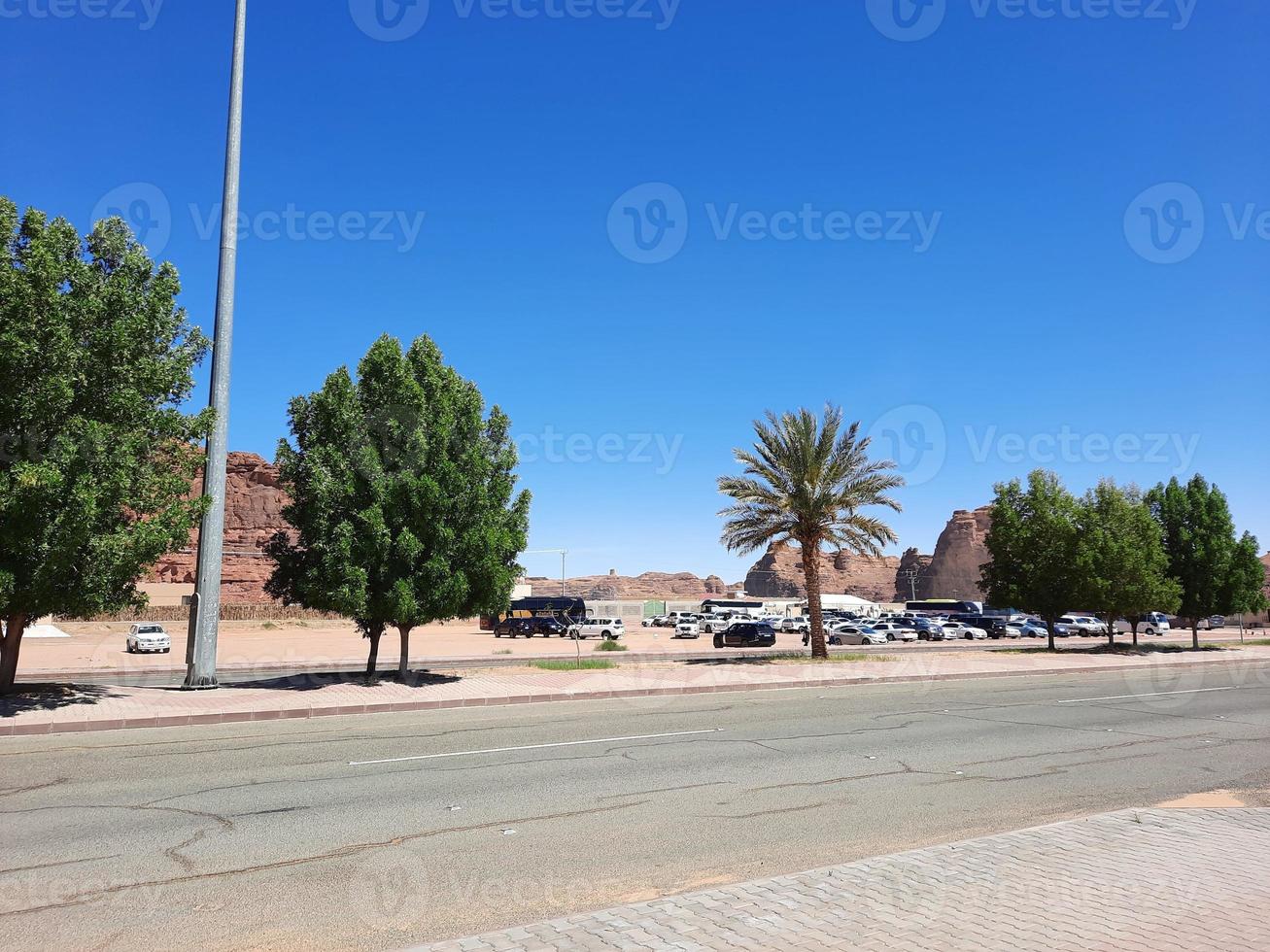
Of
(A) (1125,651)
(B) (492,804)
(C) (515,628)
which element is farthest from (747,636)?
(B) (492,804)

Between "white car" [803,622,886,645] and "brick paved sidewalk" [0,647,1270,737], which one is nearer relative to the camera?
"brick paved sidewalk" [0,647,1270,737]

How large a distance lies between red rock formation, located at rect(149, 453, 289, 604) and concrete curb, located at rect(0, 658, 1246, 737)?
101m

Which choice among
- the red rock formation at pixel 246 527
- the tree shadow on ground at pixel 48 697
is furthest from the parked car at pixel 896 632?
the red rock formation at pixel 246 527

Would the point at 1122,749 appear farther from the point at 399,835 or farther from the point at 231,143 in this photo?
the point at 231,143

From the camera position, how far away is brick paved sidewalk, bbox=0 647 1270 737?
14.0 meters

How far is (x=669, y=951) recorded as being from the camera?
4469 mm

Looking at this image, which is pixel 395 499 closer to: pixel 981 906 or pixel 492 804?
pixel 492 804

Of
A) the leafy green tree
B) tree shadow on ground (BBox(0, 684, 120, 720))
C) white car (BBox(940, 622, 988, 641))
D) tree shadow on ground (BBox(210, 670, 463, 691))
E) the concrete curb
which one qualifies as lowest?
white car (BBox(940, 622, 988, 641))

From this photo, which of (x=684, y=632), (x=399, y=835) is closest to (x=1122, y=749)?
(x=399, y=835)

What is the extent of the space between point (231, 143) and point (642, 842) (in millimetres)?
17142

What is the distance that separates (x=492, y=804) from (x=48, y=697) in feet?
37.8

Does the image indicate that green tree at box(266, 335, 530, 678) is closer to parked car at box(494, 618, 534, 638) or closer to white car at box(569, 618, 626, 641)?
white car at box(569, 618, 626, 641)

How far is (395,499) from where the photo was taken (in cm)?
1873

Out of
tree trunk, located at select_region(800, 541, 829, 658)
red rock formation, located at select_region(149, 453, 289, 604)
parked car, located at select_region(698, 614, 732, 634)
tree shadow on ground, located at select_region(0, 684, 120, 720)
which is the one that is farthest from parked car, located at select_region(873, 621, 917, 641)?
red rock formation, located at select_region(149, 453, 289, 604)
